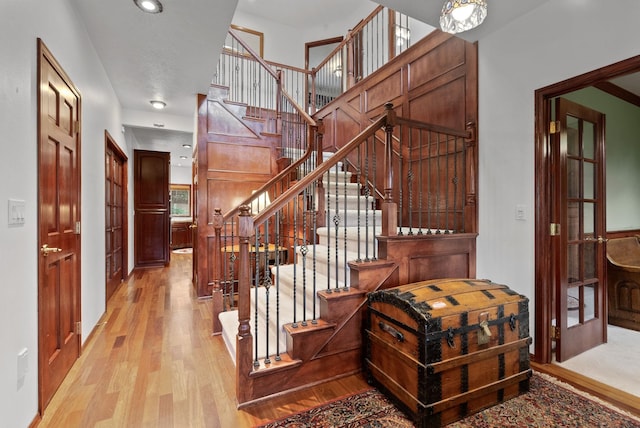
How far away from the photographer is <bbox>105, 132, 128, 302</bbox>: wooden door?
3.77 metres

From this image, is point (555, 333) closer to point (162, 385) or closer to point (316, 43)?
point (162, 385)

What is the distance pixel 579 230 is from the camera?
248 centimetres

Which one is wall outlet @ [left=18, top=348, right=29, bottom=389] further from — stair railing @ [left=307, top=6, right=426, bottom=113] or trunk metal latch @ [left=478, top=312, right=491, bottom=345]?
stair railing @ [left=307, top=6, right=426, bottom=113]

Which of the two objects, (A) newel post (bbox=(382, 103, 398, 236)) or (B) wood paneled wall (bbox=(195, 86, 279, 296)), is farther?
(B) wood paneled wall (bbox=(195, 86, 279, 296))

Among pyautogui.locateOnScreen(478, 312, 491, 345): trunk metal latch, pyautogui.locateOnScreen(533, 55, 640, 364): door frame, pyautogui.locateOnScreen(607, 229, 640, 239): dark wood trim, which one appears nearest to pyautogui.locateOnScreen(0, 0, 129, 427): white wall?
pyautogui.locateOnScreen(478, 312, 491, 345): trunk metal latch

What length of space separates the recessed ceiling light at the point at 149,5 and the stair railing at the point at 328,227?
5.53ft

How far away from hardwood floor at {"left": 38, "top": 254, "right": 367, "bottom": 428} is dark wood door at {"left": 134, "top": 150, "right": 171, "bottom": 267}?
10.5 feet

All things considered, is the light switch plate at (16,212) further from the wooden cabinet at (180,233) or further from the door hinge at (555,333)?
the wooden cabinet at (180,233)

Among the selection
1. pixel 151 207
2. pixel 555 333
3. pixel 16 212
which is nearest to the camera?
pixel 16 212

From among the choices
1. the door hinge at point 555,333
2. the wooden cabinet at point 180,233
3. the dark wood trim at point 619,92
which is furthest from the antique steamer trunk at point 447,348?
the wooden cabinet at point 180,233

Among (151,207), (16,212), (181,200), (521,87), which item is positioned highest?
(521,87)

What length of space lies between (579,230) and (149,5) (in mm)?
3852

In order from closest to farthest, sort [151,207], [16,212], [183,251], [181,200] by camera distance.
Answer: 1. [16,212]
2. [151,207]
3. [183,251]
4. [181,200]

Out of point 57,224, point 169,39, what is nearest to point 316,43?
point 169,39
